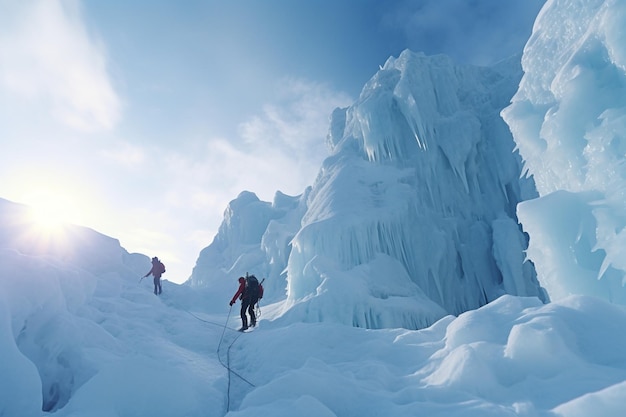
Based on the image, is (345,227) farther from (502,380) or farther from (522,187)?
(502,380)

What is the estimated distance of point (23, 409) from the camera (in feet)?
13.7

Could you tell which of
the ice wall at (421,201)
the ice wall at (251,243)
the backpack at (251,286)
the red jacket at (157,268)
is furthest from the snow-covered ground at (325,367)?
the ice wall at (251,243)

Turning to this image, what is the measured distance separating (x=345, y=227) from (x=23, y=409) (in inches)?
604

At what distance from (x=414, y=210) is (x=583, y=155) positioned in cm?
1409

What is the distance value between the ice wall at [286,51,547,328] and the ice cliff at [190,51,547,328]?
0.23 feet

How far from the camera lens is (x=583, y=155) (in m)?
8.30

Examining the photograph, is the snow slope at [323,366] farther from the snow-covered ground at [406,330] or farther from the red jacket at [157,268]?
the red jacket at [157,268]

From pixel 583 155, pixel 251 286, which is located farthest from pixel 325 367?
pixel 583 155

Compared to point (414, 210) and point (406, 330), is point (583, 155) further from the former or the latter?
point (414, 210)

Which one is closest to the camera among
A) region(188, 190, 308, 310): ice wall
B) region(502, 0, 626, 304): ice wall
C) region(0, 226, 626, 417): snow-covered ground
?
region(0, 226, 626, 417): snow-covered ground

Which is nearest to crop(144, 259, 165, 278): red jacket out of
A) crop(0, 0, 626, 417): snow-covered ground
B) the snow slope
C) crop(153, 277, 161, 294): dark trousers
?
crop(153, 277, 161, 294): dark trousers

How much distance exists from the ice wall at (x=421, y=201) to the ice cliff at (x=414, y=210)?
0.07m

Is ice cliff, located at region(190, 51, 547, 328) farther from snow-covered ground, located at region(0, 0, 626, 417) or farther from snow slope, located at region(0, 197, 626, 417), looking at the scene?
snow slope, located at region(0, 197, 626, 417)

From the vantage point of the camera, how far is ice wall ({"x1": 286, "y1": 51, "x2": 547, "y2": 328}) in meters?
18.6
